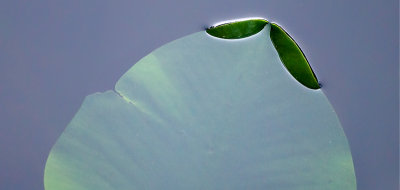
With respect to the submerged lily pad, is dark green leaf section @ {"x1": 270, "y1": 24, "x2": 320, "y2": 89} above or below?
above

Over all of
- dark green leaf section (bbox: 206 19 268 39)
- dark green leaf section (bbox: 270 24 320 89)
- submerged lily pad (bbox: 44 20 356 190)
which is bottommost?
submerged lily pad (bbox: 44 20 356 190)

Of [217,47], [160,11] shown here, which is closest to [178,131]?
[217,47]

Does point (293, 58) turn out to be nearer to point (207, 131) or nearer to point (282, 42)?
point (282, 42)

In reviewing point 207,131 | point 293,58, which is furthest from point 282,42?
point 207,131

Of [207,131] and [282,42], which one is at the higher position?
[282,42]

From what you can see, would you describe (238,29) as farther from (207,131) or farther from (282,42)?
(207,131)

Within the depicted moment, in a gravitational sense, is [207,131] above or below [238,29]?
below
